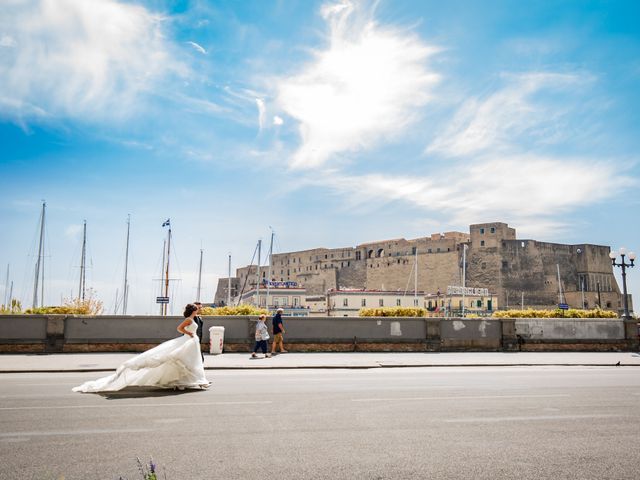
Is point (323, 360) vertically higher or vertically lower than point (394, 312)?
lower

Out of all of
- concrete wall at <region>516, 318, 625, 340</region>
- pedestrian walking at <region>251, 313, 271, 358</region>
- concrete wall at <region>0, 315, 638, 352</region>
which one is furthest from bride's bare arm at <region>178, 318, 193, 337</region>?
concrete wall at <region>516, 318, 625, 340</region>

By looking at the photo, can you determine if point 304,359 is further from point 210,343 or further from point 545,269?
point 545,269

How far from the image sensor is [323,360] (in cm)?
1772

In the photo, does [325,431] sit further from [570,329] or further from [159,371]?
[570,329]

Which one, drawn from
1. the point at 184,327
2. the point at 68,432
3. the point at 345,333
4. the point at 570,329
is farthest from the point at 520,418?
the point at 570,329

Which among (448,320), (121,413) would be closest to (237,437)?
(121,413)

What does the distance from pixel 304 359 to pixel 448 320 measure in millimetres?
7091

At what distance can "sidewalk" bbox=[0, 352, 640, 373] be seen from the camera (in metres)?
15.3

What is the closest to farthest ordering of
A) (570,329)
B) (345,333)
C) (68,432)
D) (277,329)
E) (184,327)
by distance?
(68,432) < (184,327) < (277,329) < (345,333) < (570,329)

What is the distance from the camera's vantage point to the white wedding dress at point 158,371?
34.8 ft

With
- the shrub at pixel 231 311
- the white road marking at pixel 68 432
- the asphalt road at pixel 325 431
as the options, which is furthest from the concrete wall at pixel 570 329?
the white road marking at pixel 68 432

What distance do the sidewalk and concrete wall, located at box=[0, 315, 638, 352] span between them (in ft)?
2.64

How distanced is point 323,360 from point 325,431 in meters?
10.7

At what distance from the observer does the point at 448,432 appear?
23.5ft
